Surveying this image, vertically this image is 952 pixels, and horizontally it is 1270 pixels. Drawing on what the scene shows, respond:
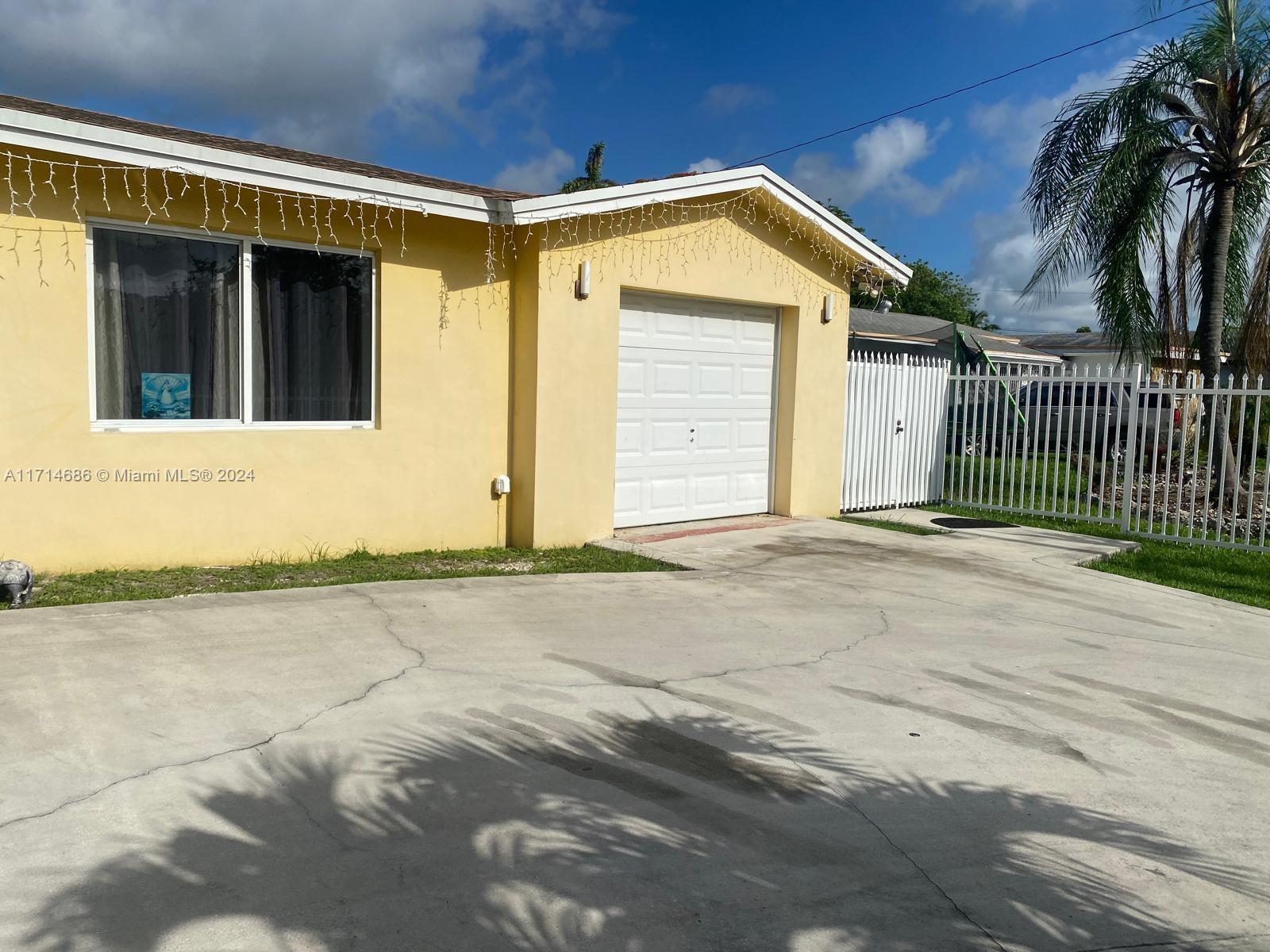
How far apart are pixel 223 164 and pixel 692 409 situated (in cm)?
519

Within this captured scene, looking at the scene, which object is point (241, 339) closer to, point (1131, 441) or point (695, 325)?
point (695, 325)

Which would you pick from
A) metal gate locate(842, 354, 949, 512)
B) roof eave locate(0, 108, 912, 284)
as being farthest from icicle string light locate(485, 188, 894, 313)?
metal gate locate(842, 354, 949, 512)

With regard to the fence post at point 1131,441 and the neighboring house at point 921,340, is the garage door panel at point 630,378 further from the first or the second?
the neighboring house at point 921,340

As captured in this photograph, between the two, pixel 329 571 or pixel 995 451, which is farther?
pixel 995 451

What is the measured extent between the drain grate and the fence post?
1196mm

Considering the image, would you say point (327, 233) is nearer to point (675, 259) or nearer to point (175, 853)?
point (675, 259)

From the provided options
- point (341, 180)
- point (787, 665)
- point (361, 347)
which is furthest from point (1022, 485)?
point (341, 180)

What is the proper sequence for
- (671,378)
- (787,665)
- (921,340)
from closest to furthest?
(787,665) → (671,378) → (921,340)

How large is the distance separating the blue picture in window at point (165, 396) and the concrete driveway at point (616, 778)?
1763mm

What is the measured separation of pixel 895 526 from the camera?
11.3 m

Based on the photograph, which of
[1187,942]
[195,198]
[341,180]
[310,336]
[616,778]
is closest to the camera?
[1187,942]

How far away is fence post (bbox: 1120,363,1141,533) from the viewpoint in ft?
35.3

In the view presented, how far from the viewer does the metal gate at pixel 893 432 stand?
1223 cm

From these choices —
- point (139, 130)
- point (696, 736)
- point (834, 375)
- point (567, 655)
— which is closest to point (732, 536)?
point (834, 375)
